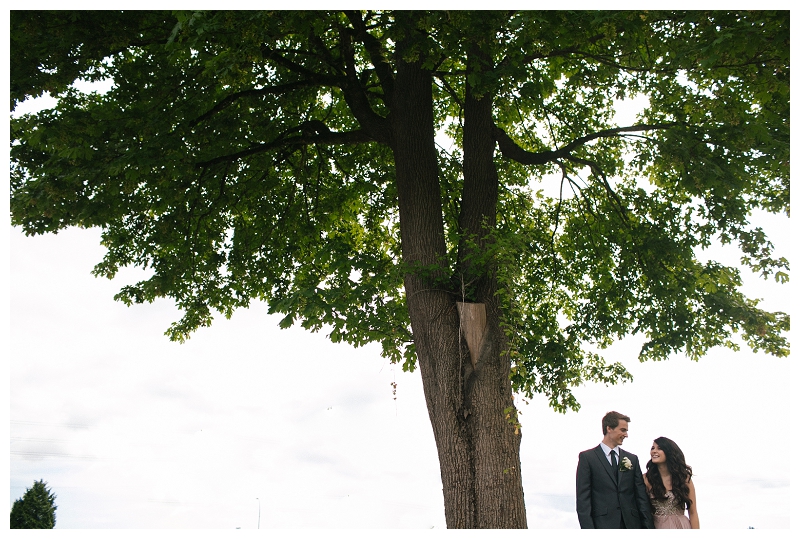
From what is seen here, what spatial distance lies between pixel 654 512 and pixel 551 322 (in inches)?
198

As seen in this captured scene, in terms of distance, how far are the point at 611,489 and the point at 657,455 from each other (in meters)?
0.51

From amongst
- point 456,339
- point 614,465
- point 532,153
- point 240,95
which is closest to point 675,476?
point 614,465

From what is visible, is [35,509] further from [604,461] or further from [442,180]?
[604,461]

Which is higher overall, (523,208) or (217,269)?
(523,208)

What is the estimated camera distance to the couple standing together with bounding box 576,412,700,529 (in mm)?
5605

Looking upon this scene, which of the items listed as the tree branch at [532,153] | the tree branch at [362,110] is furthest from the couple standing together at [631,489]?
the tree branch at [362,110]

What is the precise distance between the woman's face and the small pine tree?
71.5ft

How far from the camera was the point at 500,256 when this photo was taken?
22.8ft

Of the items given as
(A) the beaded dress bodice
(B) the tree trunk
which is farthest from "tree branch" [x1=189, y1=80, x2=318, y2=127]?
(A) the beaded dress bodice

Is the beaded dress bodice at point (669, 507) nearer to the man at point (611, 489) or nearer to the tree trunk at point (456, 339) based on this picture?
the man at point (611, 489)

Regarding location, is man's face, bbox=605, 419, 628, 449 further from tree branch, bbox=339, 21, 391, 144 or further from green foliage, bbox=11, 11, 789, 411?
tree branch, bbox=339, 21, 391, 144
